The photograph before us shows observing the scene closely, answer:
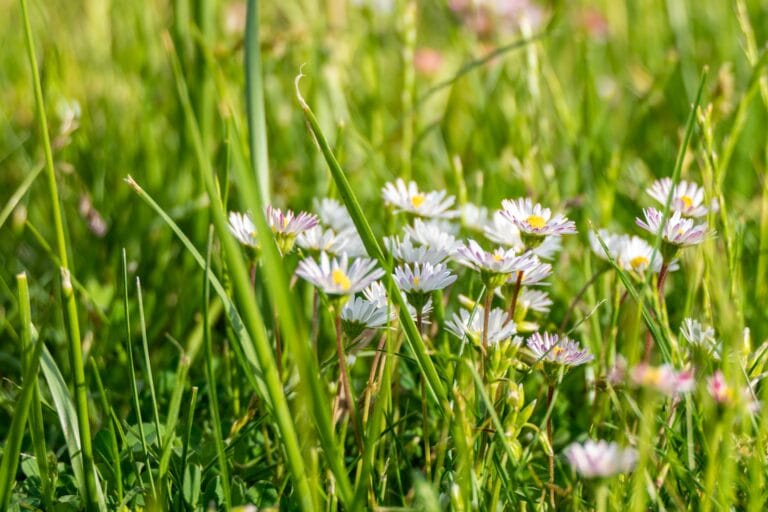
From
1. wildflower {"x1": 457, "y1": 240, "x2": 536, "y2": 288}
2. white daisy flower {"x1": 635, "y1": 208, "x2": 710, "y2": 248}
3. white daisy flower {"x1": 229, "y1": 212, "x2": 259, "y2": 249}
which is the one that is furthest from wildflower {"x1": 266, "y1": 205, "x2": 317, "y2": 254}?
white daisy flower {"x1": 635, "y1": 208, "x2": 710, "y2": 248}

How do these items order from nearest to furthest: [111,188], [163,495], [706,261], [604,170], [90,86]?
1. [163,495]
2. [706,261]
3. [604,170]
4. [111,188]
5. [90,86]

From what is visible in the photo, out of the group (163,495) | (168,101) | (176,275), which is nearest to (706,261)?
(163,495)

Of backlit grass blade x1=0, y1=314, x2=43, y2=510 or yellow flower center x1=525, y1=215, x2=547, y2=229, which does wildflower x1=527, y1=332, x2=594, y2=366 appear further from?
backlit grass blade x1=0, y1=314, x2=43, y2=510

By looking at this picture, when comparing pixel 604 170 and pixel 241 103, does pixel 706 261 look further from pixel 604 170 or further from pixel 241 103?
pixel 241 103

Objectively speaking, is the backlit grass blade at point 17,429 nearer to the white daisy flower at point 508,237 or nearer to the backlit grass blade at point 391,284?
the backlit grass blade at point 391,284

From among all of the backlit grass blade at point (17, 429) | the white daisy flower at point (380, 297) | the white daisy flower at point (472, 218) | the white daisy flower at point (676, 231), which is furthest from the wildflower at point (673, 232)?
the backlit grass blade at point (17, 429)

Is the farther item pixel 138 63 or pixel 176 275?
pixel 138 63
